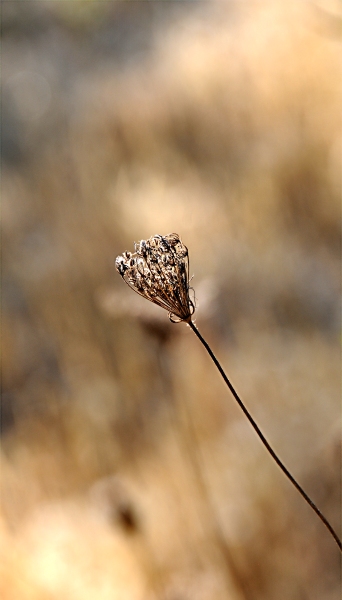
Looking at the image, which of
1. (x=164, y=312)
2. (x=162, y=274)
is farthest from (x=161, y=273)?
(x=164, y=312)

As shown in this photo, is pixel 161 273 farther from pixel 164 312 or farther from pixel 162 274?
pixel 164 312

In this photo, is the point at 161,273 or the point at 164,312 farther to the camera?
the point at 164,312

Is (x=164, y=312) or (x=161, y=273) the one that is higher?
(x=164, y=312)

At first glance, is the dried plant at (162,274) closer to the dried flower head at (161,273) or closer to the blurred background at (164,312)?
the dried flower head at (161,273)

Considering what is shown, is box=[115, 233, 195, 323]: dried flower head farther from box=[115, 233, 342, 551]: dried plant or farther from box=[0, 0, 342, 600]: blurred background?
box=[0, 0, 342, 600]: blurred background

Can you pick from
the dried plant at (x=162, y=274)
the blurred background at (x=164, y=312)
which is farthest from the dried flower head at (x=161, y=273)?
the blurred background at (x=164, y=312)

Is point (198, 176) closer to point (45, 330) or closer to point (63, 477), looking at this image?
point (45, 330)
